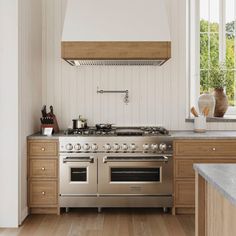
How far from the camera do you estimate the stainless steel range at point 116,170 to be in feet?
14.8

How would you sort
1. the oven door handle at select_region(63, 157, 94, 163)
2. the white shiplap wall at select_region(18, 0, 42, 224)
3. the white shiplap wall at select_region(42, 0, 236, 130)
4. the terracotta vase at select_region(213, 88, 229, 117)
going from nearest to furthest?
the white shiplap wall at select_region(18, 0, 42, 224)
the oven door handle at select_region(63, 157, 94, 163)
the terracotta vase at select_region(213, 88, 229, 117)
the white shiplap wall at select_region(42, 0, 236, 130)

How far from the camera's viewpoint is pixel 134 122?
17.0 ft

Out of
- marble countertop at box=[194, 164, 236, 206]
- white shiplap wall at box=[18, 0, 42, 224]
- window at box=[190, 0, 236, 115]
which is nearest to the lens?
marble countertop at box=[194, 164, 236, 206]

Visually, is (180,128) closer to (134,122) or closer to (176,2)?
(134,122)

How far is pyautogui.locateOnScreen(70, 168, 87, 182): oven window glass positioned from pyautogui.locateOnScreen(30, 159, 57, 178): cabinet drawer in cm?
18

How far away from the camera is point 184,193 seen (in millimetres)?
4527

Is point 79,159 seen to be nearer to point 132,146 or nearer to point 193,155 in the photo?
point 132,146

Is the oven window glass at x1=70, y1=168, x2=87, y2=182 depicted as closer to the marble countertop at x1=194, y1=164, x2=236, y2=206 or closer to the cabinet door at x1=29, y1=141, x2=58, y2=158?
the cabinet door at x1=29, y1=141, x2=58, y2=158

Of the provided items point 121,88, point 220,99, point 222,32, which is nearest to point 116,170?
point 121,88

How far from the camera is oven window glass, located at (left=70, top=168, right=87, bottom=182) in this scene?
179 inches

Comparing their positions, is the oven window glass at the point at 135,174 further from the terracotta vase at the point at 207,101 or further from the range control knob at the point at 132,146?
the terracotta vase at the point at 207,101

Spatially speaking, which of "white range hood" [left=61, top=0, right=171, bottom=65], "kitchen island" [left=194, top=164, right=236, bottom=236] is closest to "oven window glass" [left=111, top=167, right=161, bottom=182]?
"white range hood" [left=61, top=0, right=171, bottom=65]

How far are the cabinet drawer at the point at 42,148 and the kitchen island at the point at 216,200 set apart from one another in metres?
2.24
